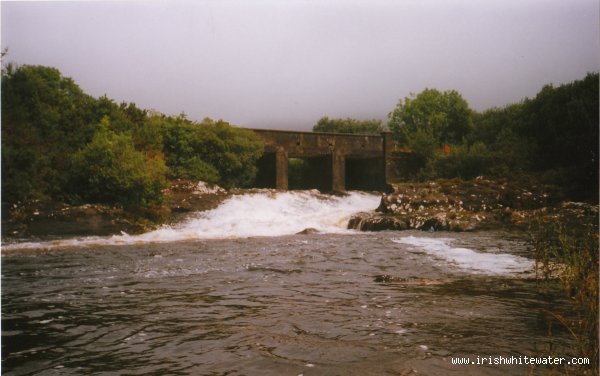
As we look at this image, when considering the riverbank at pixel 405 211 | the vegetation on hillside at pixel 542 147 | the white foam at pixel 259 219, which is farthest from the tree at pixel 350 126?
the riverbank at pixel 405 211

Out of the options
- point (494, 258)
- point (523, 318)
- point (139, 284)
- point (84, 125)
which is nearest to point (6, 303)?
point (139, 284)

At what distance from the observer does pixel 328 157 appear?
117 ft

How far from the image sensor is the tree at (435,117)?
161ft

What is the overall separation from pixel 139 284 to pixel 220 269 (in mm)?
1876

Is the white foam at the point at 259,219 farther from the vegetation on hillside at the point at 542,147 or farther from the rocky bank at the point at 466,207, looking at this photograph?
the vegetation on hillside at the point at 542,147

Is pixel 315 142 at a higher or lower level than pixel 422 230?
higher

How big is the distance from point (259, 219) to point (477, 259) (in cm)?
1191

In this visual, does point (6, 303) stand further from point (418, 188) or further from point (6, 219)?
point (418, 188)

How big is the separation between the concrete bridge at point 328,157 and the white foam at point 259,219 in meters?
5.77

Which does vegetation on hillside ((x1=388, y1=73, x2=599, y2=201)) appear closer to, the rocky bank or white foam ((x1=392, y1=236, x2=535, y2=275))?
the rocky bank

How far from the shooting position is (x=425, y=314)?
17.2ft

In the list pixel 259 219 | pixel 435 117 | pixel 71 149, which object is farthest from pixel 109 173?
pixel 435 117

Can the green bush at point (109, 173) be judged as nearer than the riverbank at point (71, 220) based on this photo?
No

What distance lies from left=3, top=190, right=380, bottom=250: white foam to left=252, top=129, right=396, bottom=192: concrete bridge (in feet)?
18.9
